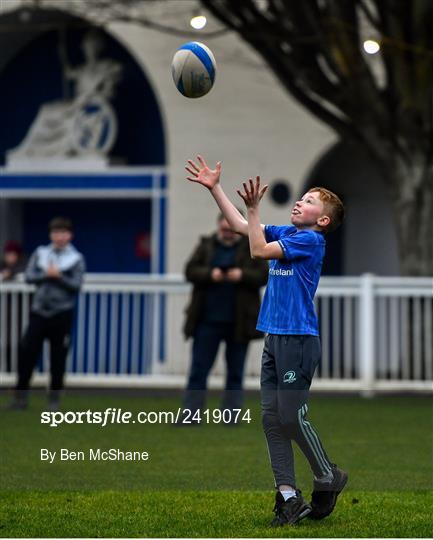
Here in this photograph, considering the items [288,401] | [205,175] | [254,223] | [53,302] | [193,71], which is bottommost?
[288,401]

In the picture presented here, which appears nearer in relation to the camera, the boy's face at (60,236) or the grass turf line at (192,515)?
the grass turf line at (192,515)

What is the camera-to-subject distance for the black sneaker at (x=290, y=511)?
7.48 metres

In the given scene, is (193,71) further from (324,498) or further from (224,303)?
(224,303)

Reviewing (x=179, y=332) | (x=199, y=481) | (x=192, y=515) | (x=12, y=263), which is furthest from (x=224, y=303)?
(x=12, y=263)

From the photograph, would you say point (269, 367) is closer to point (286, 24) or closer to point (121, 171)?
point (286, 24)

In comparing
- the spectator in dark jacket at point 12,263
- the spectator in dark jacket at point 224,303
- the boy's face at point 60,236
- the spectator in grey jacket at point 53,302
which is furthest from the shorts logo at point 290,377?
the spectator in dark jacket at point 12,263

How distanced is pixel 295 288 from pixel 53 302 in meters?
6.97

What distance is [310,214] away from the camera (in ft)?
25.3

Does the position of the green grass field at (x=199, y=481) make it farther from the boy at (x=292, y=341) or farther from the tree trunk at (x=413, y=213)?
the tree trunk at (x=413, y=213)

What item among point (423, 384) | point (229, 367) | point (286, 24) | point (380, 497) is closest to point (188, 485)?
point (380, 497)

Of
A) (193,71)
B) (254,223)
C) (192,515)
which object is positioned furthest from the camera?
(193,71)

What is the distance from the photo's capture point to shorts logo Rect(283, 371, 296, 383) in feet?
24.9

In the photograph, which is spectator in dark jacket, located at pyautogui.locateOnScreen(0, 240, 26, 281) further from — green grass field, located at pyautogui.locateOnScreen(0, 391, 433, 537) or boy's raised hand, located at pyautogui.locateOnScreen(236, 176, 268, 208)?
boy's raised hand, located at pyautogui.locateOnScreen(236, 176, 268, 208)

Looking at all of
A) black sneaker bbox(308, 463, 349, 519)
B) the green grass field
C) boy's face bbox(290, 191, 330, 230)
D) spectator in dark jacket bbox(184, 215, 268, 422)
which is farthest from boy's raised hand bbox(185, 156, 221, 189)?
spectator in dark jacket bbox(184, 215, 268, 422)
